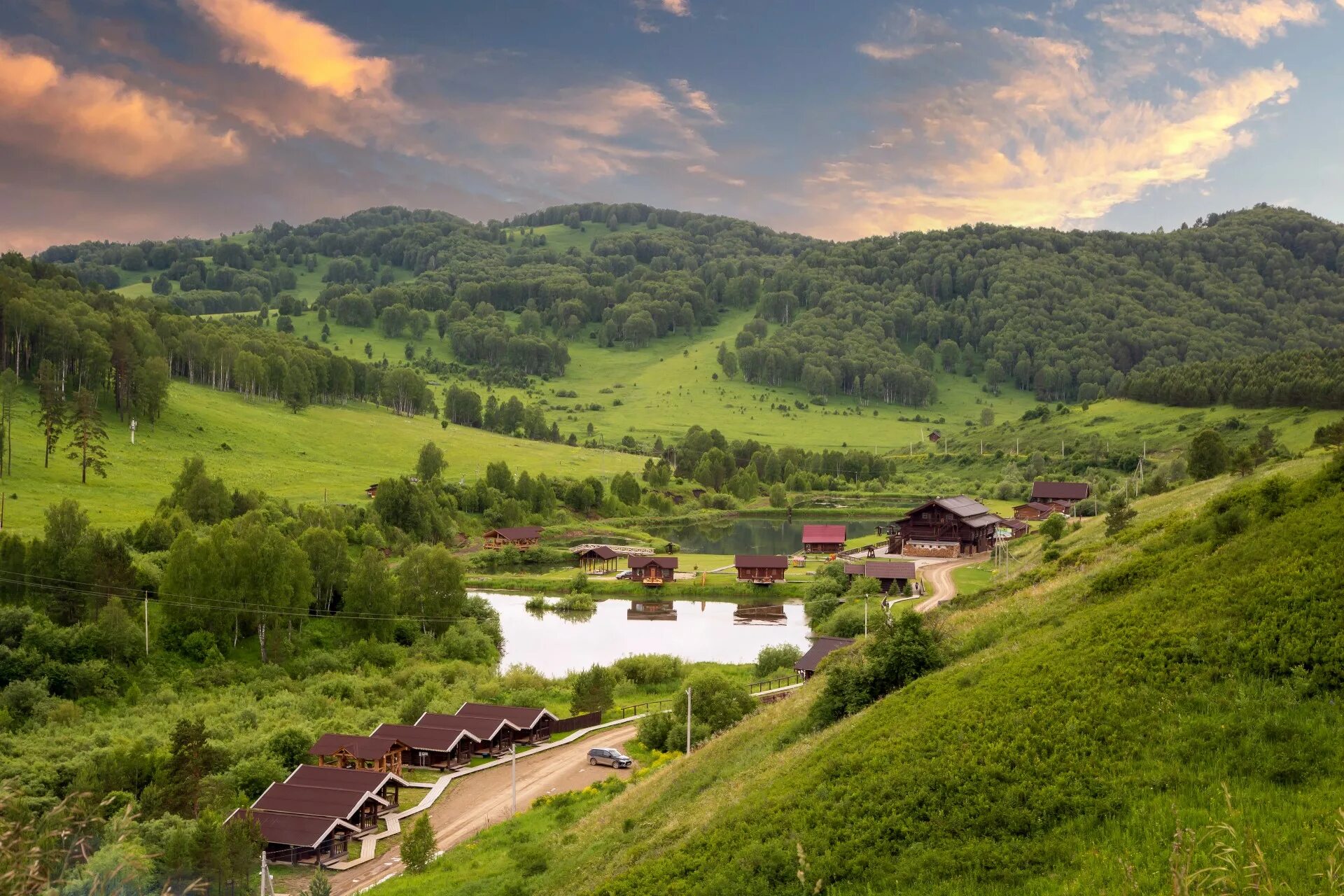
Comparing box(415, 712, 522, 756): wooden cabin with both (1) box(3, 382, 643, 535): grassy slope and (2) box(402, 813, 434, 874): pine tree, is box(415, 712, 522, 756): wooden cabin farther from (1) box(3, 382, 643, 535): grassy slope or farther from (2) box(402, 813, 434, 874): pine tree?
(1) box(3, 382, 643, 535): grassy slope

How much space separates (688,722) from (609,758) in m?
4.31

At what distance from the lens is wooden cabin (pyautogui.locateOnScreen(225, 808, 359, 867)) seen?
30422 millimetres

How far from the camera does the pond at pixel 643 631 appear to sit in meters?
63.2

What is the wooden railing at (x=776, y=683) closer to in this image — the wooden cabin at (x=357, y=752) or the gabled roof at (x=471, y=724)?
the gabled roof at (x=471, y=724)

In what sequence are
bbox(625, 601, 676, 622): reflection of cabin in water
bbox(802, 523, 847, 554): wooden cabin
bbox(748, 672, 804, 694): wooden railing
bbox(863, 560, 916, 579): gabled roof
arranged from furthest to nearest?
1. bbox(802, 523, 847, 554): wooden cabin
2. bbox(625, 601, 676, 622): reflection of cabin in water
3. bbox(863, 560, 916, 579): gabled roof
4. bbox(748, 672, 804, 694): wooden railing

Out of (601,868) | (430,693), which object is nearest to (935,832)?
(601,868)

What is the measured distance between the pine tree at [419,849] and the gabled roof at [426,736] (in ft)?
38.3

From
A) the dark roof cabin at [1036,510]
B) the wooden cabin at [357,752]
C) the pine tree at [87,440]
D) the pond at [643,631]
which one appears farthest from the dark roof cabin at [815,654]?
the pine tree at [87,440]

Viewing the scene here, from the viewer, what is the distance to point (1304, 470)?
117 ft

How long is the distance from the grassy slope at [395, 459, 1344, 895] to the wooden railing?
26952mm

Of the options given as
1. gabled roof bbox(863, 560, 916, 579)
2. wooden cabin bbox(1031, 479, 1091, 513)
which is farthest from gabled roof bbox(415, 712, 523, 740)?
wooden cabin bbox(1031, 479, 1091, 513)

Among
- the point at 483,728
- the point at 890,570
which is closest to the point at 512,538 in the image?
the point at 890,570

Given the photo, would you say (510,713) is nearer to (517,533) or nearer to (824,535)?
(517,533)

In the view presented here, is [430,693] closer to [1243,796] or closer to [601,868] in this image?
[601,868]
